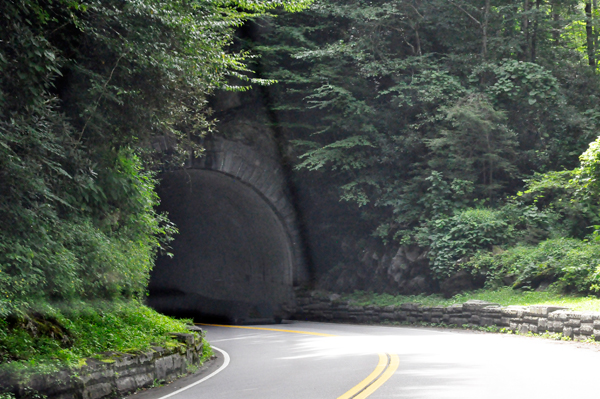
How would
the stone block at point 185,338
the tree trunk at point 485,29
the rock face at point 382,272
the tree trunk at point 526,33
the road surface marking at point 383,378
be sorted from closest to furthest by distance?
the road surface marking at point 383,378
the stone block at point 185,338
the rock face at point 382,272
the tree trunk at point 485,29
the tree trunk at point 526,33

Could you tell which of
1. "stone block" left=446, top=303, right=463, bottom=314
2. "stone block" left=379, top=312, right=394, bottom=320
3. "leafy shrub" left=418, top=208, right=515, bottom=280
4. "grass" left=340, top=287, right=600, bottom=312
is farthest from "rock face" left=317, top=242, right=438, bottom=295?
"stone block" left=446, top=303, right=463, bottom=314

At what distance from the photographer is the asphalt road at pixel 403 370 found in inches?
267

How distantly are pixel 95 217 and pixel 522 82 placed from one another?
1514 cm

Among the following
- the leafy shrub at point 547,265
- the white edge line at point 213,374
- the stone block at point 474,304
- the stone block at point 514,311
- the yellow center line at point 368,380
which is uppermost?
the leafy shrub at point 547,265

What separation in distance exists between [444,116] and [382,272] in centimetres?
557

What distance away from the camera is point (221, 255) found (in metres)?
25.8

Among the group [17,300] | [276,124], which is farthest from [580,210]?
[17,300]

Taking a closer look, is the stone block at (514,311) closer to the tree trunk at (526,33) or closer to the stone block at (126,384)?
the stone block at (126,384)

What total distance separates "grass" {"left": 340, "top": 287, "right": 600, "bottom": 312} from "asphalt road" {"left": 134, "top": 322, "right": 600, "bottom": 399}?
1.72 metres

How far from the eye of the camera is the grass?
1358 centimetres

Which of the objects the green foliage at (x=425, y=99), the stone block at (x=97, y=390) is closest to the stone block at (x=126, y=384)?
the stone block at (x=97, y=390)

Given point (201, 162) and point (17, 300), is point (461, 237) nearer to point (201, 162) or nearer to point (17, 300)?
point (201, 162)

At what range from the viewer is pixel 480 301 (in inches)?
619

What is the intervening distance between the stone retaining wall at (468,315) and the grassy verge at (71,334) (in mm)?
7535
